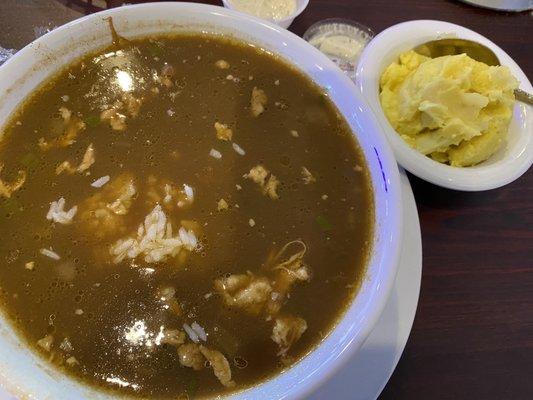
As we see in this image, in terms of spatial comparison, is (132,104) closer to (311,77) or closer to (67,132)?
(67,132)

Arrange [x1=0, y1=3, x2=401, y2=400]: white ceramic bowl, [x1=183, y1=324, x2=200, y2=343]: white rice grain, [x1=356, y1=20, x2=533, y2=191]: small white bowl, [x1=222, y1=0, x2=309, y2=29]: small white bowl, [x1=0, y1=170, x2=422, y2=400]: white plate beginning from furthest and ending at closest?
[x1=222, y1=0, x2=309, y2=29]: small white bowl
[x1=356, y1=20, x2=533, y2=191]: small white bowl
[x1=0, y1=170, x2=422, y2=400]: white plate
[x1=183, y1=324, x2=200, y2=343]: white rice grain
[x1=0, y1=3, x2=401, y2=400]: white ceramic bowl

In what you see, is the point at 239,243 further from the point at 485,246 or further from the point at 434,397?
the point at 485,246

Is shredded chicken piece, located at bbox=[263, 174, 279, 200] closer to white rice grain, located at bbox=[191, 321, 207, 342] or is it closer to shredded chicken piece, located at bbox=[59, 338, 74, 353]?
white rice grain, located at bbox=[191, 321, 207, 342]

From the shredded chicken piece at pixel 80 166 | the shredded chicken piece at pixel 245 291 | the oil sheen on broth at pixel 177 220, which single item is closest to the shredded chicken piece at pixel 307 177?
the oil sheen on broth at pixel 177 220

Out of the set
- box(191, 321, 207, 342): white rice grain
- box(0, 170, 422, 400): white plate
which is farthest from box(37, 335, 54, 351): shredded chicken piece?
box(191, 321, 207, 342): white rice grain

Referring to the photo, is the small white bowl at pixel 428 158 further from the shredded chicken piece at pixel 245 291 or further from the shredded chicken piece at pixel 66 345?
the shredded chicken piece at pixel 66 345

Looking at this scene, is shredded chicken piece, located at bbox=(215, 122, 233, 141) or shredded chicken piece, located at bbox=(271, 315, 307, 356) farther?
shredded chicken piece, located at bbox=(215, 122, 233, 141)

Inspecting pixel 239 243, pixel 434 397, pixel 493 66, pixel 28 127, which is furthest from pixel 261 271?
pixel 493 66
